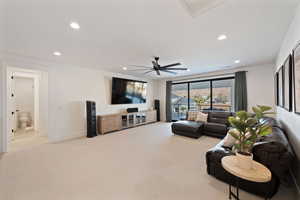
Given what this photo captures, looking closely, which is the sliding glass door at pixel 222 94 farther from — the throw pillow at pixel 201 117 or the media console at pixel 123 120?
the media console at pixel 123 120

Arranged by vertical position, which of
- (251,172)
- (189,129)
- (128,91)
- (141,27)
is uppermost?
(141,27)

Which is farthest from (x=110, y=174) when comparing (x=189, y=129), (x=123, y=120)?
(x=123, y=120)

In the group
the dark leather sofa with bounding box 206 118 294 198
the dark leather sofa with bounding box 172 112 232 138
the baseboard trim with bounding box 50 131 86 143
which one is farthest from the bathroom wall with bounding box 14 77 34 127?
the dark leather sofa with bounding box 206 118 294 198

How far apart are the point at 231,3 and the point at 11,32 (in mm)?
3576

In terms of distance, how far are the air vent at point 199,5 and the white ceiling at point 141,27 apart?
0.05 metres

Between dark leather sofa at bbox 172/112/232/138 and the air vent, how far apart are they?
3271 millimetres

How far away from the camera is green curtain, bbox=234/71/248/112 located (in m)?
4.82

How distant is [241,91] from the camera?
486 cm

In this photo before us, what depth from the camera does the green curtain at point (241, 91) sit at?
482 cm

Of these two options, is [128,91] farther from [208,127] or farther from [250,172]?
[250,172]

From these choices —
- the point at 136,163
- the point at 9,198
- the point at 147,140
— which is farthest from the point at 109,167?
the point at 147,140

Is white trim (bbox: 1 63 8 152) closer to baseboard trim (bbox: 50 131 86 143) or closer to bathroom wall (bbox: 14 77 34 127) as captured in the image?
baseboard trim (bbox: 50 131 86 143)

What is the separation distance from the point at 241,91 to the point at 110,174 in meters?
5.25

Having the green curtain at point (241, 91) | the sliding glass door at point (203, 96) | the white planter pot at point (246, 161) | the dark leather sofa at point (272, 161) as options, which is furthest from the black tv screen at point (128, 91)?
the white planter pot at point (246, 161)
